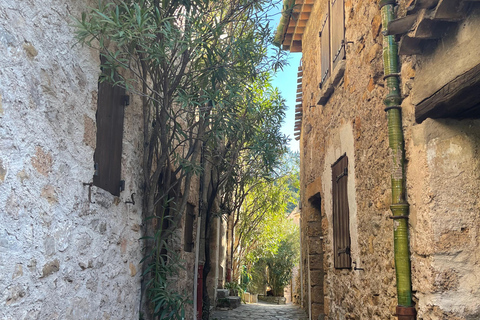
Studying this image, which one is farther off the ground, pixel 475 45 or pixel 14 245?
pixel 475 45

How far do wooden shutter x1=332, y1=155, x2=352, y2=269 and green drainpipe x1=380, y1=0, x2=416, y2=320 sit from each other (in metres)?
1.52

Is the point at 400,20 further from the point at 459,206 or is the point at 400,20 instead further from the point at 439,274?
the point at 439,274

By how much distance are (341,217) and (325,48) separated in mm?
2391

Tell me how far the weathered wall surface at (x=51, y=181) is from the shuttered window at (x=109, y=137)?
0.41 feet

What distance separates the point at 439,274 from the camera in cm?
268

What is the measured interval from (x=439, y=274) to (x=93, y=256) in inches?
91.7

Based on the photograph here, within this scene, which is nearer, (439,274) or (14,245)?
(14,245)

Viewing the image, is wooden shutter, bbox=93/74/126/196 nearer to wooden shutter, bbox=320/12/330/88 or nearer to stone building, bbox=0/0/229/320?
stone building, bbox=0/0/229/320

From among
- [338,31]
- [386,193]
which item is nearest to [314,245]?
[338,31]

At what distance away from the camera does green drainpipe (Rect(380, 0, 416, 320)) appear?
298cm

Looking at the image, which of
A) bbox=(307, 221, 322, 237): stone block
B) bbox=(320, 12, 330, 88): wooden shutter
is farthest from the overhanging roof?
bbox=(307, 221, 322, 237): stone block

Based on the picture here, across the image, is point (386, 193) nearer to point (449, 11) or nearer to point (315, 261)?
point (449, 11)

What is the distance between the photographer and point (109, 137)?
12.1 feet

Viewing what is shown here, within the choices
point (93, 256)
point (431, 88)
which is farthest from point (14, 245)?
point (431, 88)
